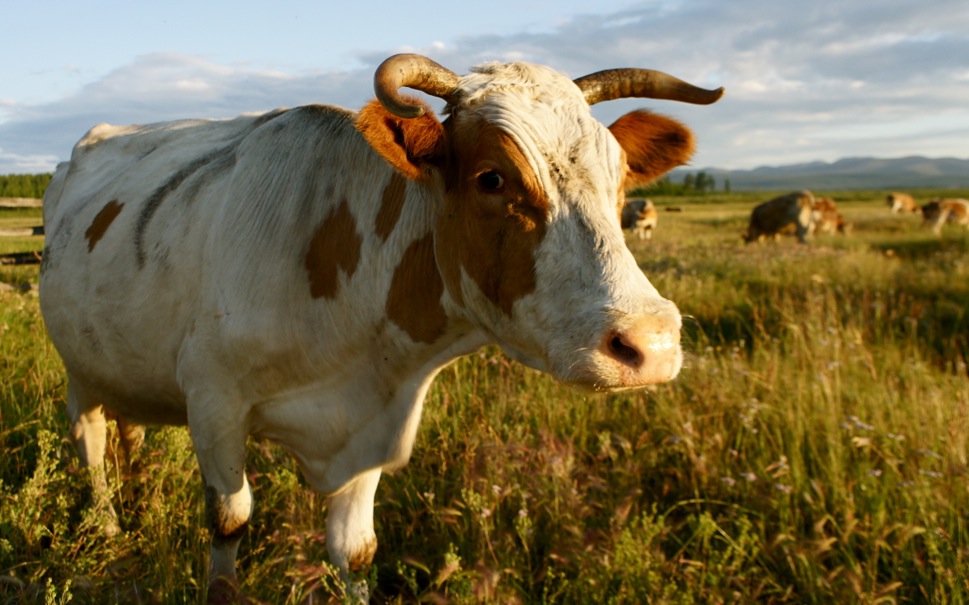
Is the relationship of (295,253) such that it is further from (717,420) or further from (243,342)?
(717,420)

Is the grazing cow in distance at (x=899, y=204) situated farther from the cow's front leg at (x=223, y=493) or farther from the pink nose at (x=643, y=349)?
the pink nose at (x=643, y=349)

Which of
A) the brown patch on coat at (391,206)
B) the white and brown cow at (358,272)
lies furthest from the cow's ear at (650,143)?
the brown patch on coat at (391,206)

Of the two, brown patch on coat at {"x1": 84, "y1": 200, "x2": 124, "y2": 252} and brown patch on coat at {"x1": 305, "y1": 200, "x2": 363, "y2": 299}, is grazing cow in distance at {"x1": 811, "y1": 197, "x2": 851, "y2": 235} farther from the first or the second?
brown patch on coat at {"x1": 305, "y1": 200, "x2": 363, "y2": 299}

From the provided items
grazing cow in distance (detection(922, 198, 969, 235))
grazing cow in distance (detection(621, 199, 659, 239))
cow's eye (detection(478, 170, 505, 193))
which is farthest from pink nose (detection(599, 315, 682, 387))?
grazing cow in distance (detection(922, 198, 969, 235))

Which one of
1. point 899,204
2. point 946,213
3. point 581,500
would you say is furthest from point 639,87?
point 899,204

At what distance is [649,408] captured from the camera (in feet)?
16.5

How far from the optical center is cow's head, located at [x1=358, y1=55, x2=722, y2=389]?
7.15ft

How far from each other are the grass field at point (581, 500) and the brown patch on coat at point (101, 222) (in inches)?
40.3

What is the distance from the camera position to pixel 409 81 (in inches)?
102

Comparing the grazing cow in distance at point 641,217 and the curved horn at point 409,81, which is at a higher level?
the curved horn at point 409,81

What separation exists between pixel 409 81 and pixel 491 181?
445 mm

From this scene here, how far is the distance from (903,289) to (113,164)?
9.13 metres

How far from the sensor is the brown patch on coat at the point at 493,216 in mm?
2395

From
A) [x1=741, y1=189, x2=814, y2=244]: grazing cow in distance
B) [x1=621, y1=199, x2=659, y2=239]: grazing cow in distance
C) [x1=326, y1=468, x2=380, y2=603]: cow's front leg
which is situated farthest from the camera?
[x1=621, y1=199, x2=659, y2=239]: grazing cow in distance
